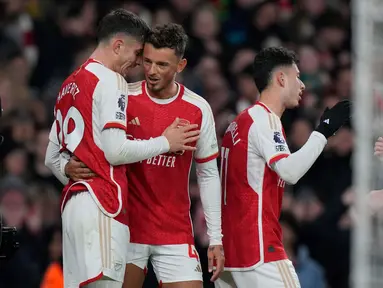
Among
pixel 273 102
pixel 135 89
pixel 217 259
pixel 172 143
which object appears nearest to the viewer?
pixel 172 143

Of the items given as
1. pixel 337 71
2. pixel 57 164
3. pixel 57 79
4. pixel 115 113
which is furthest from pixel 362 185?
pixel 337 71

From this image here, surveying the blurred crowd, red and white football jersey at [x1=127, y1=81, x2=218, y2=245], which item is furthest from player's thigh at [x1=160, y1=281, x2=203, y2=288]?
the blurred crowd

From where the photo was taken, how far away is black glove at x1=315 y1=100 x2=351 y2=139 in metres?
7.71

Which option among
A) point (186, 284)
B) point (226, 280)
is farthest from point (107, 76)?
point (226, 280)

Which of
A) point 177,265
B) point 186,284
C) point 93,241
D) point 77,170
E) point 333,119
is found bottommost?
point 186,284

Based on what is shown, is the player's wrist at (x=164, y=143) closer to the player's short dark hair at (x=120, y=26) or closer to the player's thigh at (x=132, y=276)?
the player's short dark hair at (x=120, y=26)

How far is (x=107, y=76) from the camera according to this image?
7266mm

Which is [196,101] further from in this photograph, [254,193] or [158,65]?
[254,193]

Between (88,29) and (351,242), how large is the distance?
12.5 ft

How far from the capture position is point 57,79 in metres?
12.9

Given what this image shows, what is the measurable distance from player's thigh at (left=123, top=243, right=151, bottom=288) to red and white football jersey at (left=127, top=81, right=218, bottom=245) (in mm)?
43

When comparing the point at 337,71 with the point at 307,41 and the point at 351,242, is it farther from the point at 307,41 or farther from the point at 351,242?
the point at 351,242

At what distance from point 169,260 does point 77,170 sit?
32.4 inches

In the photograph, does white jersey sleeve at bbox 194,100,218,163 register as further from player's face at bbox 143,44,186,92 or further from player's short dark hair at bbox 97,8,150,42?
player's short dark hair at bbox 97,8,150,42
